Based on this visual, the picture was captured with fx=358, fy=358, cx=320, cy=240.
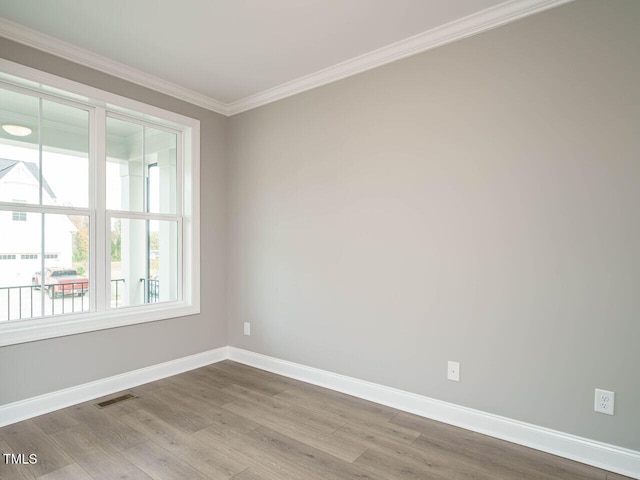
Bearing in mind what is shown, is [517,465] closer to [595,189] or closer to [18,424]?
[595,189]

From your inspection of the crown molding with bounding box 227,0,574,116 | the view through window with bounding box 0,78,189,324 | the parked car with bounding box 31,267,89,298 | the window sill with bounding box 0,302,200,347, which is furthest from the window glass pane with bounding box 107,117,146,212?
the crown molding with bounding box 227,0,574,116

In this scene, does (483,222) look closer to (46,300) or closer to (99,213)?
(99,213)

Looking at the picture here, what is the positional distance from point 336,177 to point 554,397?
2.17 m

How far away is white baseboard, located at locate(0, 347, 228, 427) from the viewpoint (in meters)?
2.50

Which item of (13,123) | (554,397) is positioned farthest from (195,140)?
(554,397)

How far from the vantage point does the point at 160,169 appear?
3582 millimetres

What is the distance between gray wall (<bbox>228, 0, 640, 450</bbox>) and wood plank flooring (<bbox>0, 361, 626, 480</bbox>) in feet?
0.92

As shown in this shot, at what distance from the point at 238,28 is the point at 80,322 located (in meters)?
2.53

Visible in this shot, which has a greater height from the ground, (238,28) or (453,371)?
(238,28)

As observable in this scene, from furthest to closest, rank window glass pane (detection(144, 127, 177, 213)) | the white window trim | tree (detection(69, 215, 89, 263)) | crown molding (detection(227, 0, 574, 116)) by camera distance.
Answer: window glass pane (detection(144, 127, 177, 213)) → tree (detection(69, 215, 89, 263)) → the white window trim → crown molding (detection(227, 0, 574, 116))

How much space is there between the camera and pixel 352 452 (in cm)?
214

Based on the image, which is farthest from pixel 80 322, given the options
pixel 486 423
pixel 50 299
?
pixel 486 423

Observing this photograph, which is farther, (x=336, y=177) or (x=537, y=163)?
(x=336, y=177)

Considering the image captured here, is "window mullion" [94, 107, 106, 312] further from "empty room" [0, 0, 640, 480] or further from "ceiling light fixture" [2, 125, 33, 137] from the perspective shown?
"ceiling light fixture" [2, 125, 33, 137]
